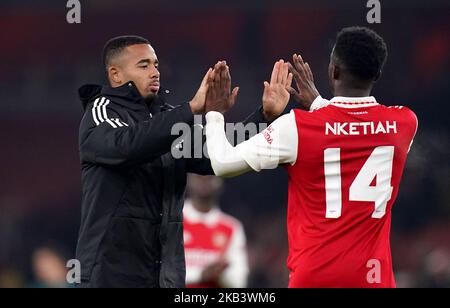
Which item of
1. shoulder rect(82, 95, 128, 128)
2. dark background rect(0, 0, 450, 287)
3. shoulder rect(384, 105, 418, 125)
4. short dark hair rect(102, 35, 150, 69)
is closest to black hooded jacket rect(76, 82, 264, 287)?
shoulder rect(82, 95, 128, 128)

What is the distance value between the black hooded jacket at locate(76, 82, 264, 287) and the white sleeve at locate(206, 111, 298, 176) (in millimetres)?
356

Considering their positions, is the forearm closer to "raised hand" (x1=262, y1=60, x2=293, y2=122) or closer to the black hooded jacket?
the black hooded jacket

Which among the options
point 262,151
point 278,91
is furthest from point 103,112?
point 262,151

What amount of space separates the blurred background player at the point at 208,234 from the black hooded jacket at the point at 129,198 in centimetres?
266

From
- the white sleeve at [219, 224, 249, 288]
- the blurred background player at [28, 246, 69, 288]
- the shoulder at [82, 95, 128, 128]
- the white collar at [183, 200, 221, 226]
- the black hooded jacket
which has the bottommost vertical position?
the blurred background player at [28, 246, 69, 288]

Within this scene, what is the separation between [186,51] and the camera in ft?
44.3

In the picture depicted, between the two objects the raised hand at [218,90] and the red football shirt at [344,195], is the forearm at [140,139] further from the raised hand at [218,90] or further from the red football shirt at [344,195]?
the red football shirt at [344,195]

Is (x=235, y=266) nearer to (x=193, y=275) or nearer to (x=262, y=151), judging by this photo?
(x=193, y=275)

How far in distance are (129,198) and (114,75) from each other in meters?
0.80

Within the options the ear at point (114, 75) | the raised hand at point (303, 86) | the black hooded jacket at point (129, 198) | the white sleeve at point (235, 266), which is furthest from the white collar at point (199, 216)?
the raised hand at point (303, 86)

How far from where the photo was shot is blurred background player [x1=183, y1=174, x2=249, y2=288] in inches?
316

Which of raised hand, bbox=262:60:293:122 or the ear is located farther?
the ear

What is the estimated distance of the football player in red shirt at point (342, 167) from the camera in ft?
14.8

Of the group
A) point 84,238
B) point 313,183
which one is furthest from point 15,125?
point 313,183
